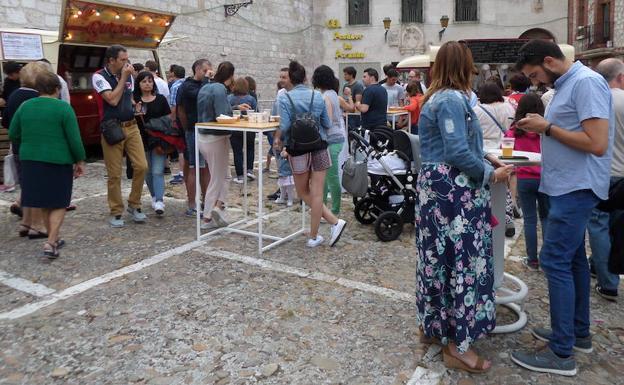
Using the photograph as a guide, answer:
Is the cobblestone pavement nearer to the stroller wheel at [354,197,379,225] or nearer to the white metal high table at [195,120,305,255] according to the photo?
the white metal high table at [195,120,305,255]

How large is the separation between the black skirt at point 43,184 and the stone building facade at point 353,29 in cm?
1485

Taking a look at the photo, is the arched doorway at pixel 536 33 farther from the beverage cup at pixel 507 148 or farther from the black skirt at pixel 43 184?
the black skirt at pixel 43 184

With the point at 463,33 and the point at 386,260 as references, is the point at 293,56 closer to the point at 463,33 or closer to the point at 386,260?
the point at 463,33

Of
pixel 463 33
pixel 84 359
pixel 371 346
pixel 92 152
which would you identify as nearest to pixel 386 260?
pixel 371 346

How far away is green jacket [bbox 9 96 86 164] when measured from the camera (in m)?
4.54

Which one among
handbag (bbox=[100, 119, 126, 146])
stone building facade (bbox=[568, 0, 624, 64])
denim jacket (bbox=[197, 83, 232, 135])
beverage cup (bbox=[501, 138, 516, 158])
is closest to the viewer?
beverage cup (bbox=[501, 138, 516, 158])

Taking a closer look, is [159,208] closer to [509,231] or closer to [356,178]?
[356,178]

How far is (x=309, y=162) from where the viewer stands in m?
4.77

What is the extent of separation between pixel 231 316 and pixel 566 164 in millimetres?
2280

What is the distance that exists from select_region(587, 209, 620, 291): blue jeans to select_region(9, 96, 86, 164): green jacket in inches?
169

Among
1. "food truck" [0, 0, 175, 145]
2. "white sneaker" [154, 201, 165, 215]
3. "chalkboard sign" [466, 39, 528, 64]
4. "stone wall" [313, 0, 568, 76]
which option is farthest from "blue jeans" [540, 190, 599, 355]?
"stone wall" [313, 0, 568, 76]

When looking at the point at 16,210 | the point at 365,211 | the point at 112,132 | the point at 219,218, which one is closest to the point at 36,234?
the point at 16,210

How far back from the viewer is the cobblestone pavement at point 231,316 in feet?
9.50

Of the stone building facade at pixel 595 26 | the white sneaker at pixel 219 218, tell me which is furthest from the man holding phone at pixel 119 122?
the stone building facade at pixel 595 26
